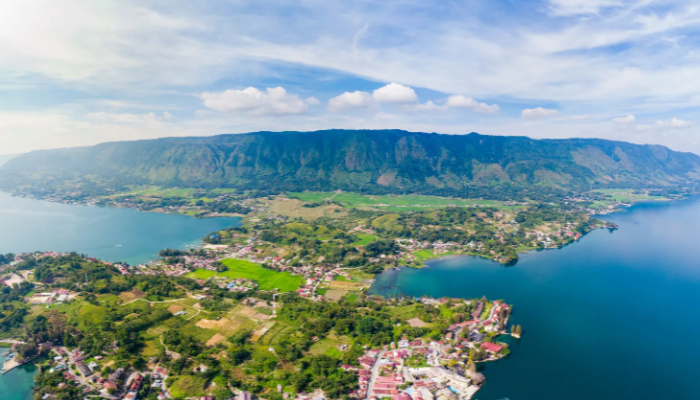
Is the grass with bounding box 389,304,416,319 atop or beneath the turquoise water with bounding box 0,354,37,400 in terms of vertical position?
atop

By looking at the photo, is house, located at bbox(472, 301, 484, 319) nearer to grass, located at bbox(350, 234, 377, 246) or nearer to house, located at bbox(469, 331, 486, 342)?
→ house, located at bbox(469, 331, 486, 342)

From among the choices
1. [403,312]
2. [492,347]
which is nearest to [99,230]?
[403,312]

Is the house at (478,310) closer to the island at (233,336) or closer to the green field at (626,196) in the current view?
the island at (233,336)

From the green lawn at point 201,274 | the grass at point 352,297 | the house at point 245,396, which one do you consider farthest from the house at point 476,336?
the green lawn at point 201,274

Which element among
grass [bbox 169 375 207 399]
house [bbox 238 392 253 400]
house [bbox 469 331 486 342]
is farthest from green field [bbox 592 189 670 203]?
grass [bbox 169 375 207 399]

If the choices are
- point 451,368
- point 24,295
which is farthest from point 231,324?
point 24,295

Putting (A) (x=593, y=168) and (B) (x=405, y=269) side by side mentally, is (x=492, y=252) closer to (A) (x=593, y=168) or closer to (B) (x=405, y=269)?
(B) (x=405, y=269)

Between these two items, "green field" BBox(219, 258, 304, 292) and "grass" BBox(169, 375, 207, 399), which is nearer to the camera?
"grass" BBox(169, 375, 207, 399)
